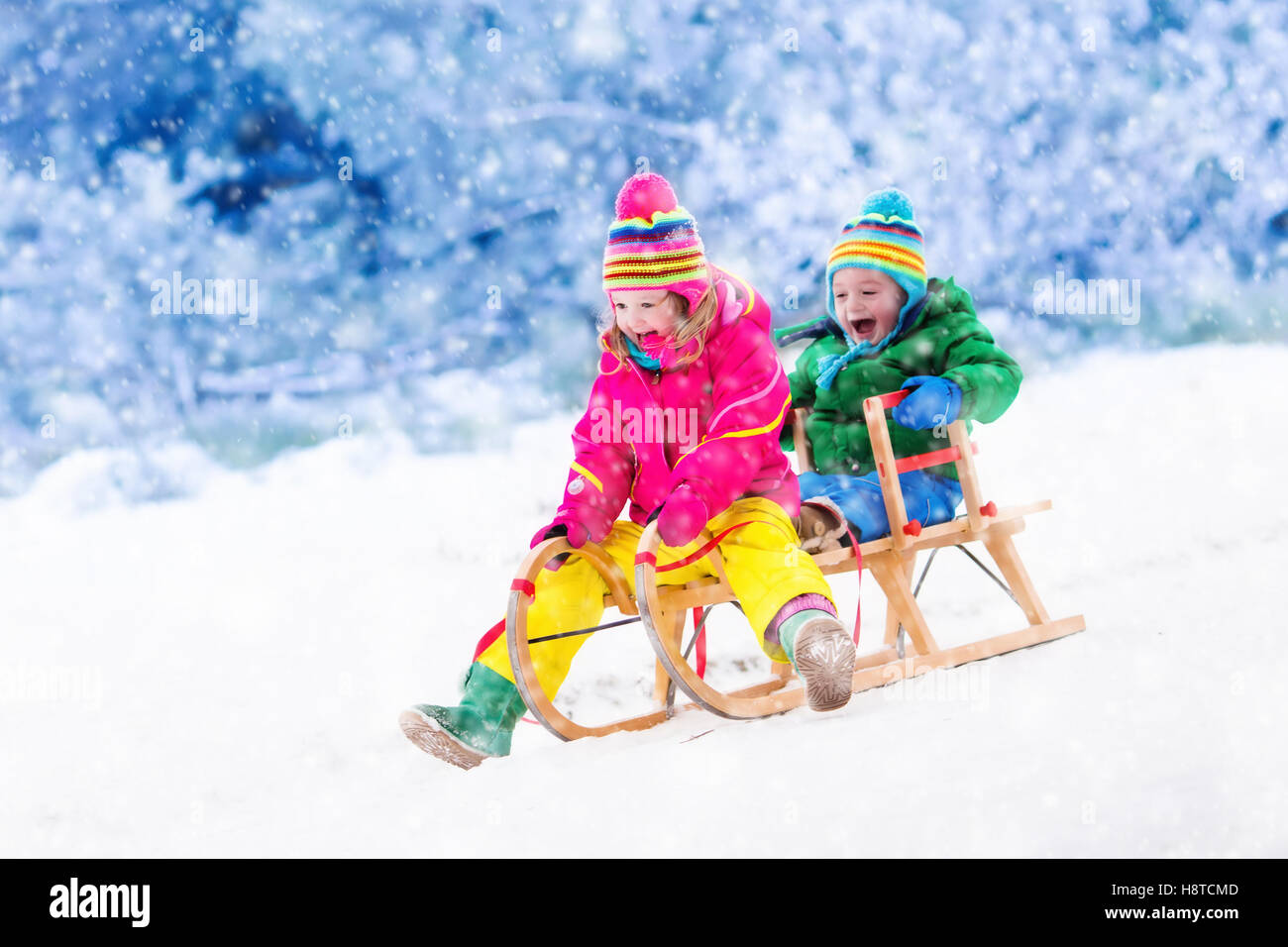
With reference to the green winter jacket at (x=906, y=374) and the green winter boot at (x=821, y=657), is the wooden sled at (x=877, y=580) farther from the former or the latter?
the green winter boot at (x=821, y=657)

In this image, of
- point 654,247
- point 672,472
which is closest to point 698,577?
point 672,472

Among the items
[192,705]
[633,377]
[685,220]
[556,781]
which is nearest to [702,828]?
[556,781]

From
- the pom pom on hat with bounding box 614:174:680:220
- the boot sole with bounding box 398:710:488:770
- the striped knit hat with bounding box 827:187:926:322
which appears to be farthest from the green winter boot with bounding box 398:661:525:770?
the striped knit hat with bounding box 827:187:926:322

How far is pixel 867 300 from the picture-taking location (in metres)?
2.45

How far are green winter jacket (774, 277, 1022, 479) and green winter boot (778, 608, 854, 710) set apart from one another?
2.43 feet

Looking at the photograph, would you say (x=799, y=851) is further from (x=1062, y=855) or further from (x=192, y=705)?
(x=192, y=705)

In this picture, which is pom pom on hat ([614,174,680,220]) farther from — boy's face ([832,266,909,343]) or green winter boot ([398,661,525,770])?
green winter boot ([398,661,525,770])

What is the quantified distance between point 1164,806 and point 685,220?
1188 mm

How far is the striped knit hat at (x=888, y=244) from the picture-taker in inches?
93.8

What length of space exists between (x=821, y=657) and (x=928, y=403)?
69cm

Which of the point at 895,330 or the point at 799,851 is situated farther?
the point at 895,330

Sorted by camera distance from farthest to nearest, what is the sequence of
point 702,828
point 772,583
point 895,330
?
1. point 895,330
2. point 772,583
3. point 702,828

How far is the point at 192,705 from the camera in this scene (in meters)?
2.87

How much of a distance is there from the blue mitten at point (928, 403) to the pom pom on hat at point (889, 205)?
399mm
